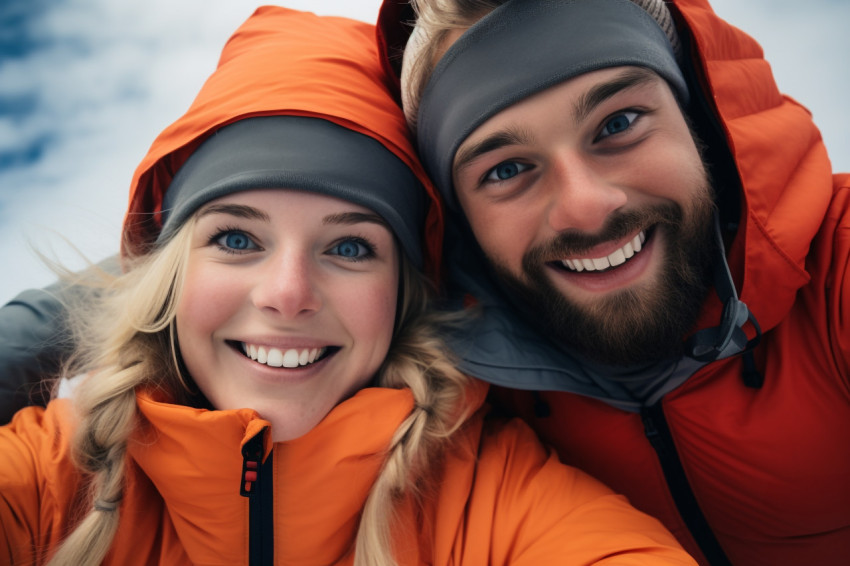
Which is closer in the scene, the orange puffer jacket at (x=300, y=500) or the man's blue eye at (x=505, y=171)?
the orange puffer jacket at (x=300, y=500)

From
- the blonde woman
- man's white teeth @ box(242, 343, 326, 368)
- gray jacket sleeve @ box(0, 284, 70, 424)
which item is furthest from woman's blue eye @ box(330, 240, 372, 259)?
gray jacket sleeve @ box(0, 284, 70, 424)

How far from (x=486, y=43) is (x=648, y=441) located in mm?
Result: 1090

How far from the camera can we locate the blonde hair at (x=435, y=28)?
1435mm

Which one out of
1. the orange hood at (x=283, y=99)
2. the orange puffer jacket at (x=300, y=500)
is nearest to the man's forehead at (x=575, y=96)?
the orange hood at (x=283, y=99)

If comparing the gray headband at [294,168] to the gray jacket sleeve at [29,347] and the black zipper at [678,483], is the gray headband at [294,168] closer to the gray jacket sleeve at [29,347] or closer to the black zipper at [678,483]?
the gray jacket sleeve at [29,347]

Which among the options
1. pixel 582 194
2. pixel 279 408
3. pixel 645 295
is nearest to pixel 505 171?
pixel 582 194

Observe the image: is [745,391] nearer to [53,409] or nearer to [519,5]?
[519,5]

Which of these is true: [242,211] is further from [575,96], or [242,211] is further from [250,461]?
[575,96]

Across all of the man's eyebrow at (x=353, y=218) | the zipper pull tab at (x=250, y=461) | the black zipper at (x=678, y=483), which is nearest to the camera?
the zipper pull tab at (x=250, y=461)

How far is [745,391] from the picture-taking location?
1480 mm

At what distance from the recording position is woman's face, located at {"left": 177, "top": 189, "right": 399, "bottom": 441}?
1.33 m

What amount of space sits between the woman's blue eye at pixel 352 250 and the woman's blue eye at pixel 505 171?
1.13ft

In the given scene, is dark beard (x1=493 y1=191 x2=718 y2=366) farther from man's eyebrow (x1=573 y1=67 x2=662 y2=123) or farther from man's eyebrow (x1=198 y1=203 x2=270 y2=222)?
man's eyebrow (x1=198 y1=203 x2=270 y2=222)

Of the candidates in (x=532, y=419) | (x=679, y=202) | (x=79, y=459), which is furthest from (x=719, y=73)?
(x=79, y=459)
